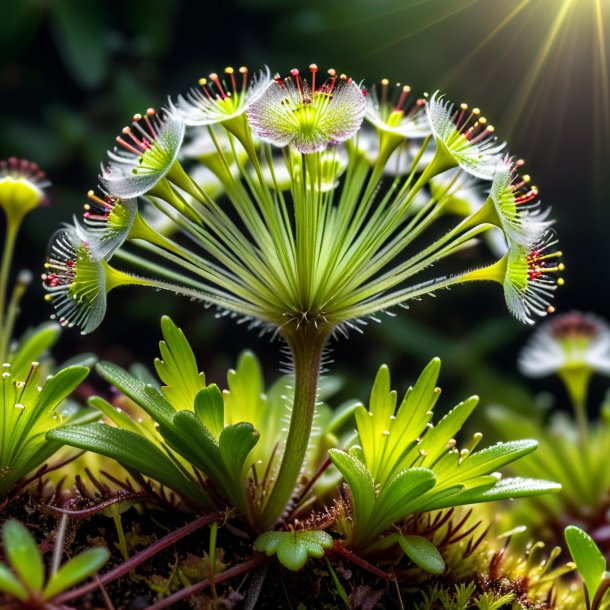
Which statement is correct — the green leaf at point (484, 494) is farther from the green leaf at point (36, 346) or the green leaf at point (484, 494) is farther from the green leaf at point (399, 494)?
the green leaf at point (36, 346)

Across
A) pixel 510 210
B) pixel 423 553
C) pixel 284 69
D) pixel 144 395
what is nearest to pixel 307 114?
pixel 510 210

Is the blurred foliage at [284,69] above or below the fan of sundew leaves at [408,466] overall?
above

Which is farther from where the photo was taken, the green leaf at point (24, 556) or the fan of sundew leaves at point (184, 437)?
the fan of sundew leaves at point (184, 437)

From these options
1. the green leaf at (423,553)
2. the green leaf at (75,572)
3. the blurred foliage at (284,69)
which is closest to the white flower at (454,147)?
the green leaf at (423,553)

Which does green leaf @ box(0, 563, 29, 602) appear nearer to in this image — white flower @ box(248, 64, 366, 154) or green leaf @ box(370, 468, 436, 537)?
green leaf @ box(370, 468, 436, 537)

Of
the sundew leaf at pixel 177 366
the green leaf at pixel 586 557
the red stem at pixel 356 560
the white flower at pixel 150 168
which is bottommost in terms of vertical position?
the red stem at pixel 356 560

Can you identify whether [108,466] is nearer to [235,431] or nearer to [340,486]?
[340,486]

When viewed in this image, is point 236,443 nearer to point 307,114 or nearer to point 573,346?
point 307,114
